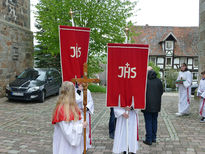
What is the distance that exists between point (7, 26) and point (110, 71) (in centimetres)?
1147

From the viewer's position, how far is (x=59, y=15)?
14672 millimetres

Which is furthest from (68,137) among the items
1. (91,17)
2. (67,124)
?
(91,17)

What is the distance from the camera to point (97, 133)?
6.77 meters

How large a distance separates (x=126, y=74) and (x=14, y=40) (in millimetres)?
12090

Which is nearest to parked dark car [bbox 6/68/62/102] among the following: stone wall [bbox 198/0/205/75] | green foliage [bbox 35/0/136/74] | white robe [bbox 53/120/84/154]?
green foliage [bbox 35/0/136/74]

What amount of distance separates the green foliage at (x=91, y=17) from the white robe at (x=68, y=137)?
11.5m

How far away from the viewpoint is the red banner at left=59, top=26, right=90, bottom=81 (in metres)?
4.61

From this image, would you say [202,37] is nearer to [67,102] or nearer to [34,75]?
[34,75]

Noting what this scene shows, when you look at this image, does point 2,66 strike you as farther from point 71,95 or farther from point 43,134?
point 71,95

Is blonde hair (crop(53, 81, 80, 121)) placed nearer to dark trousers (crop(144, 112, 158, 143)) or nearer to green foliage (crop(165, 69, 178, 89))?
dark trousers (crop(144, 112, 158, 143))

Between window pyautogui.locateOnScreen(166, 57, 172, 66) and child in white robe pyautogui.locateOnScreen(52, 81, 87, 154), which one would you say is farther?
window pyautogui.locateOnScreen(166, 57, 172, 66)

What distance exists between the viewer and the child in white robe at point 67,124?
3.34 meters

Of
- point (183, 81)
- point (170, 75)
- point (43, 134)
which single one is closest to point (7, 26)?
point (43, 134)

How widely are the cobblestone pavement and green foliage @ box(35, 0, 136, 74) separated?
20.7 feet
